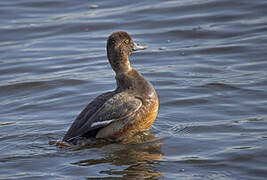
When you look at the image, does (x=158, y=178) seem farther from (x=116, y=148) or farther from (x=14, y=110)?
(x=14, y=110)

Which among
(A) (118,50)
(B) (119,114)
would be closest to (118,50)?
(A) (118,50)

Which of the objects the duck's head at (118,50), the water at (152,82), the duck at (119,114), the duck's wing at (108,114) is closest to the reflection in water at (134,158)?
the water at (152,82)

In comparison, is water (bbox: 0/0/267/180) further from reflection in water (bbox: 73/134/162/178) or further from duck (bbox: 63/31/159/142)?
duck (bbox: 63/31/159/142)

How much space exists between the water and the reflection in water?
0.01 metres

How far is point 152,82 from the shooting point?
9961 mm

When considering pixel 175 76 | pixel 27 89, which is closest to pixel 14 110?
pixel 27 89

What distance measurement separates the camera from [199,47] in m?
11.5

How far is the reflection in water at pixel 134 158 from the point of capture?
655 centimetres

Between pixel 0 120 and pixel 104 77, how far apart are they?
2.44 m

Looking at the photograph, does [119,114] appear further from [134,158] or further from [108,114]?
[134,158]

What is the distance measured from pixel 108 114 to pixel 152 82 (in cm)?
268

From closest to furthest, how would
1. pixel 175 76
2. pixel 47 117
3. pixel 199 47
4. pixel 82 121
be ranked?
1. pixel 82 121
2. pixel 47 117
3. pixel 175 76
4. pixel 199 47

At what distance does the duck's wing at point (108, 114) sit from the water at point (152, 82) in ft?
0.93

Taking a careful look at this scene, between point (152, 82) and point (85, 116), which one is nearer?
point (85, 116)
